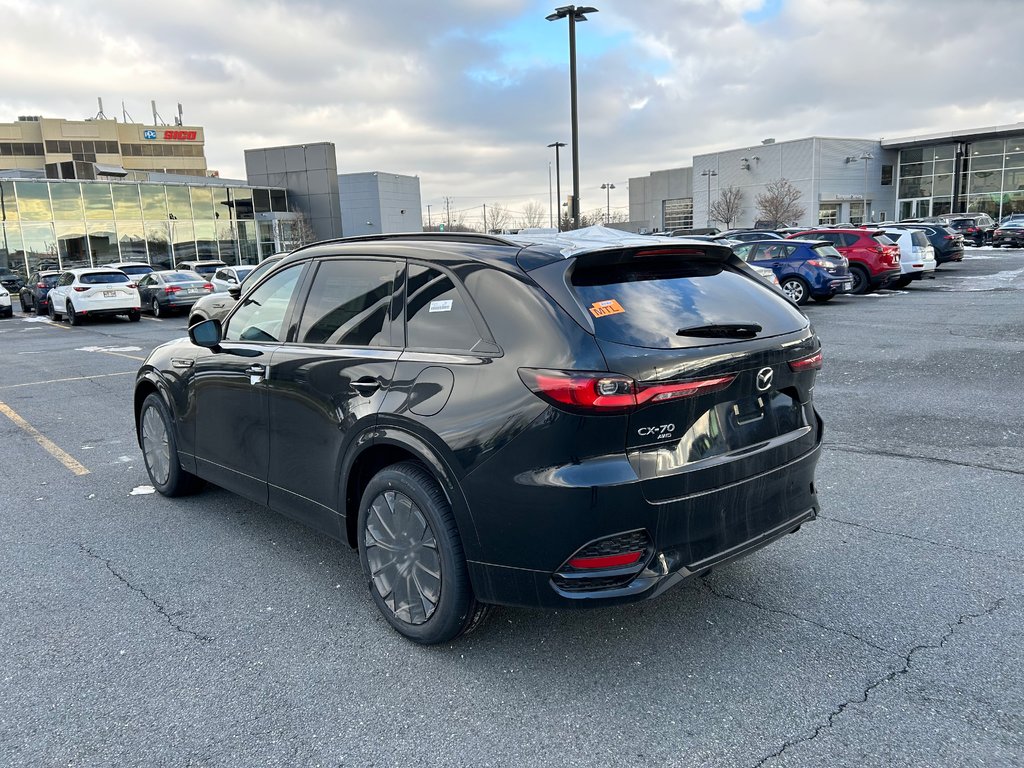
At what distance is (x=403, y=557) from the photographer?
333 cm

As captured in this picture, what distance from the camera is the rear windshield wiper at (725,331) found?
3.05 metres

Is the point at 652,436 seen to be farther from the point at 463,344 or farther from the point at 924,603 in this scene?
the point at 924,603

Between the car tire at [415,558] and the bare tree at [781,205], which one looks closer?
the car tire at [415,558]

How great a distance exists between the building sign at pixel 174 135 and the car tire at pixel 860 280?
111 m

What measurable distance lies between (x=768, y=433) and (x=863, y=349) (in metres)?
9.11

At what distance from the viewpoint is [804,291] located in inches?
740

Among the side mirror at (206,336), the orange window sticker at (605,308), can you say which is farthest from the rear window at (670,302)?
the side mirror at (206,336)

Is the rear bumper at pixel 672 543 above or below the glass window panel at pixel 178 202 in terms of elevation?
below

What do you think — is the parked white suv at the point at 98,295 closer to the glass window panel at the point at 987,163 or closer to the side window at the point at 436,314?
the side window at the point at 436,314

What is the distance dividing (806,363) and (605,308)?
1092 mm

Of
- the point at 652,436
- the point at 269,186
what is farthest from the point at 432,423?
the point at 269,186

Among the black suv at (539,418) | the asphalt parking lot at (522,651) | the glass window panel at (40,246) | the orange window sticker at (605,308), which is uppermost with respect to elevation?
the glass window panel at (40,246)

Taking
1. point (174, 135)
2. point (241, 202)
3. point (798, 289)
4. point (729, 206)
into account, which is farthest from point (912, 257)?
point (174, 135)

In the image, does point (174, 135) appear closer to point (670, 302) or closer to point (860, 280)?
point (860, 280)
